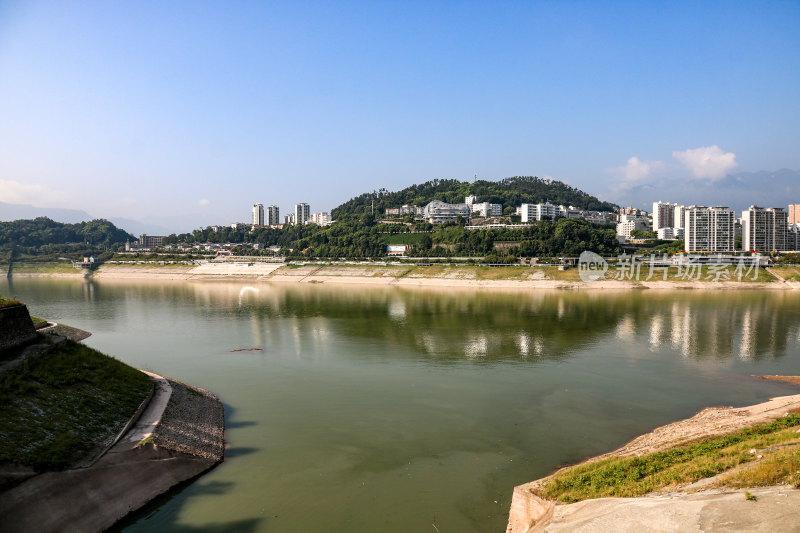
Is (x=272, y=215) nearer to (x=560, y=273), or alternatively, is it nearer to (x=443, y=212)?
(x=443, y=212)

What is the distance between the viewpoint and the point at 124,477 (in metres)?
10.4

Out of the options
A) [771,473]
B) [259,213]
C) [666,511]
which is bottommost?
[666,511]

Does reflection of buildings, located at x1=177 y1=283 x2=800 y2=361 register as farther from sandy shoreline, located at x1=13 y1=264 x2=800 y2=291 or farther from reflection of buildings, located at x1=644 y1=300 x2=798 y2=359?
sandy shoreline, located at x1=13 y1=264 x2=800 y2=291

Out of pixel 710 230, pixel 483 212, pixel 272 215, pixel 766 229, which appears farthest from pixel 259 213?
pixel 766 229

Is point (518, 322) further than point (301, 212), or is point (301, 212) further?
point (301, 212)

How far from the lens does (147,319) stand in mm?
36500

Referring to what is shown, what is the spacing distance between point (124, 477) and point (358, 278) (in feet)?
195

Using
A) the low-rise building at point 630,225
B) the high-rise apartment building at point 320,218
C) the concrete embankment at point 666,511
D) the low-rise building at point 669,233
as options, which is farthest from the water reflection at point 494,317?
the high-rise apartment building at point 320,218

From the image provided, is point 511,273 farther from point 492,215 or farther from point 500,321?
point 492,215

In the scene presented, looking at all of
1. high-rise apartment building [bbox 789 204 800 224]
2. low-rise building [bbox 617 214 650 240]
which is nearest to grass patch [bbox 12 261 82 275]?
low-rise building [bbox 617 214 650 240]

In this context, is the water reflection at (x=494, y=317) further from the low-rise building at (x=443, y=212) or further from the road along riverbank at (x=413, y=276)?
the low-rise building at (x=443, y=212)

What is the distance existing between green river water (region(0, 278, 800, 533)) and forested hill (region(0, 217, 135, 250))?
9250 cm
